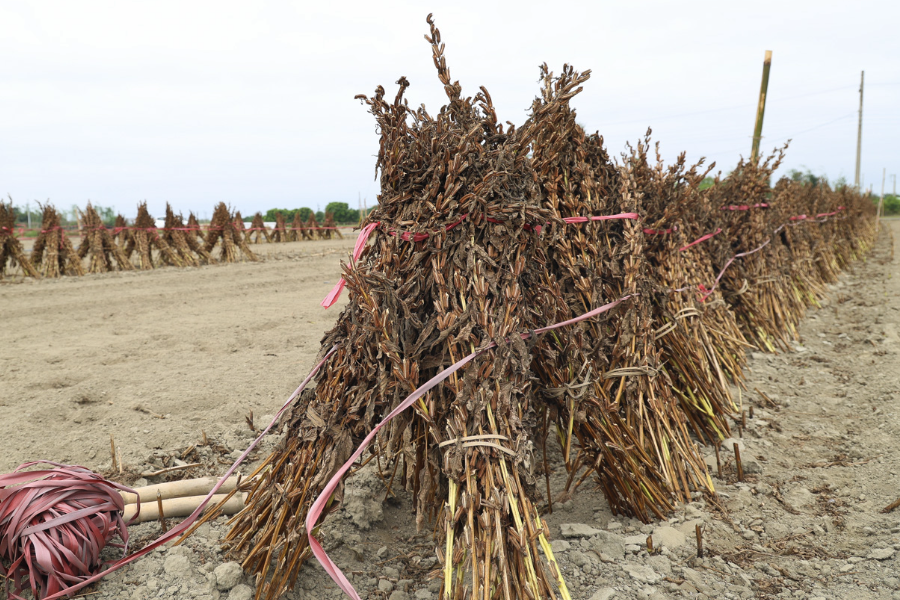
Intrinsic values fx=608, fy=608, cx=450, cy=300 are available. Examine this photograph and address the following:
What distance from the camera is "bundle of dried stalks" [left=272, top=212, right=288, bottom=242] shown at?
67.0 ft

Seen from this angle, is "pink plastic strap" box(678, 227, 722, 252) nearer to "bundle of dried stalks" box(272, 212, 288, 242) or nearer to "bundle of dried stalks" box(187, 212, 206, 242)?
"bundle of dried stalks" box(187, 212, 206, 242)

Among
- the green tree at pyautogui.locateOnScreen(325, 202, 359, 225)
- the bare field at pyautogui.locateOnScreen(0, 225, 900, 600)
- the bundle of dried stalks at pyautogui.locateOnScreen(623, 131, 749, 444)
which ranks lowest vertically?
the bare field at pyautogui.locateOnScreen(0, 225, 900, 600)

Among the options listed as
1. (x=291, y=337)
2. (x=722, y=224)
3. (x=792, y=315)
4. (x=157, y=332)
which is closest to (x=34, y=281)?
(x=157, y=332)

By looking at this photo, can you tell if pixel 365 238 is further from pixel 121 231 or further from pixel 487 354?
pixel 121 231

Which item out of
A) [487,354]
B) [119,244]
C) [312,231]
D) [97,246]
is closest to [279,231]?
[312,231]

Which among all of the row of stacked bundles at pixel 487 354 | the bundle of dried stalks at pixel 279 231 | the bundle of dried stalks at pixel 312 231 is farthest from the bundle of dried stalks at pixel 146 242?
the row of stacked bundles at pixel 487 354

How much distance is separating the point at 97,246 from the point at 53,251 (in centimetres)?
84

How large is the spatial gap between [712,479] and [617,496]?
66 cm

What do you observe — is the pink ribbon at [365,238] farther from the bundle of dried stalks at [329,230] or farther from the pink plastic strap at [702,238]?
the bundle of dried stalks at [329,230]

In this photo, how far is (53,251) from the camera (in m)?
10.7

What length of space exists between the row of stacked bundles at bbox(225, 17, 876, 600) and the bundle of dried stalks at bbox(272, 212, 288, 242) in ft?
61.2

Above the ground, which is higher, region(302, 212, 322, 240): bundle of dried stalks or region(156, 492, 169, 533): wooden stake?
region(302, 212, 322, 240): bundle of dried stalks

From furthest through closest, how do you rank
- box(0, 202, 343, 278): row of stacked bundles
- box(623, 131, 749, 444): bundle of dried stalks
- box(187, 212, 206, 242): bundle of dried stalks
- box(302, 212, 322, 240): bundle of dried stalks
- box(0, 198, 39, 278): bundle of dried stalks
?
1. box(302, 212, 322, 240): bundle of dried stalks
2. box(187, 212, 206, 242): bundle of dried stalks
3. box(0, 202, 343, 278): row of stacked bundles
4. box(0, 198, 39, 278): bundle of dried stalks
5. box(623, 131, 749, 444): bundle of dried stalks

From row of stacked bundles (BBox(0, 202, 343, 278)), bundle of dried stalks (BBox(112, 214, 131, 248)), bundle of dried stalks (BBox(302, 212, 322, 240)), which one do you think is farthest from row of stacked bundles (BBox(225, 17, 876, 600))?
bundle of dried stalks (BBox(302, 212, 322, 240))
